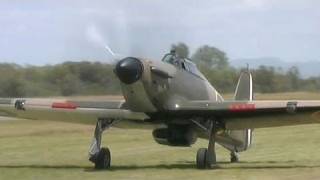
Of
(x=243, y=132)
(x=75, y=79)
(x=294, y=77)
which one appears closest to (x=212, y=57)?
(x=294, y=77)

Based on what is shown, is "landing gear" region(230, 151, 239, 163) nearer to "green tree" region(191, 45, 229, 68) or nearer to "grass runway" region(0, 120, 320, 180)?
"grass runway" region(0, 120, 320, 180)

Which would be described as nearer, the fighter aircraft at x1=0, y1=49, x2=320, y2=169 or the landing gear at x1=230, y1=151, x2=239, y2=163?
the fighter aircraft at x1=0, y1=49, x2=320, y2=169

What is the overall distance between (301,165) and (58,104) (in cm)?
623

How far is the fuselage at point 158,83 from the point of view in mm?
14367

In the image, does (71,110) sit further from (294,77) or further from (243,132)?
(294,77)

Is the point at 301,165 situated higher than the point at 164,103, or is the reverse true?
the point at 164,103

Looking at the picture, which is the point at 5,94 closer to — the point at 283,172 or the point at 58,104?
the point at 58,104

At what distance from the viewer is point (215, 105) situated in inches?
624

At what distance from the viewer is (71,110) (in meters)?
17.5

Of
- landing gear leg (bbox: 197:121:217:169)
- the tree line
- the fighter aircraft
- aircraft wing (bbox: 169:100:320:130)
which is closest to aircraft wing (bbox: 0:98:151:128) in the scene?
the fighter aircraft

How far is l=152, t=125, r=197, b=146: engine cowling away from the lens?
53.4 feet

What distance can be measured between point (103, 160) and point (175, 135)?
5.89 ft

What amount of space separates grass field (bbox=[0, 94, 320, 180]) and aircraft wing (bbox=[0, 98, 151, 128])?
3.73ft

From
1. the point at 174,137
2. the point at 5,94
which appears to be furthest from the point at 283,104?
the point at 5,94
